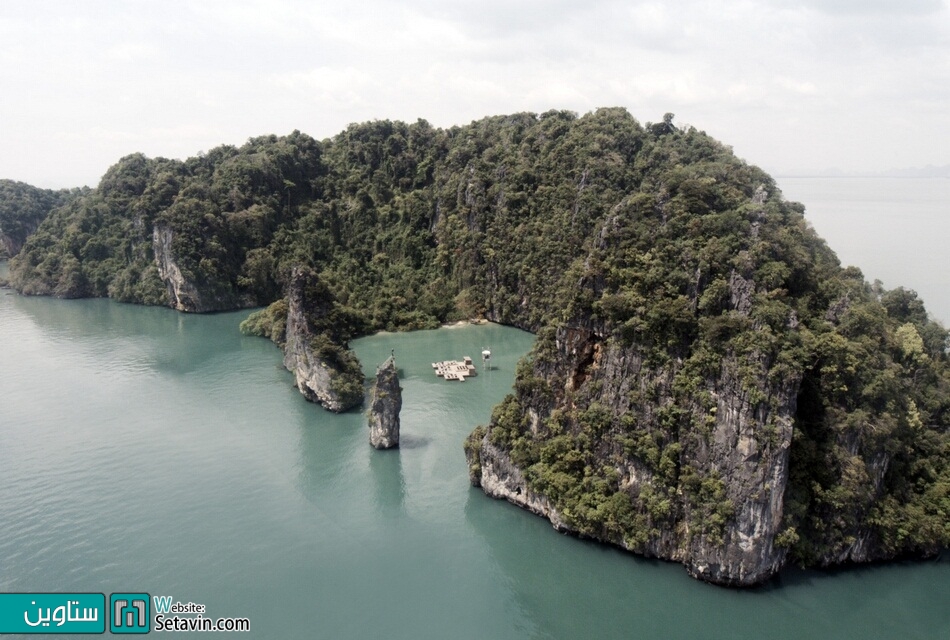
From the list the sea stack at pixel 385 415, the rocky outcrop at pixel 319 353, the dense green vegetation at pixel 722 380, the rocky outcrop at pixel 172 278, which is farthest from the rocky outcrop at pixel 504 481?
the rocky outcrop at pixel 172 278

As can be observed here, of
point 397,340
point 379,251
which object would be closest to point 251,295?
point 379,251

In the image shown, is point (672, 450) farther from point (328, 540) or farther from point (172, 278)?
point (172, 278)

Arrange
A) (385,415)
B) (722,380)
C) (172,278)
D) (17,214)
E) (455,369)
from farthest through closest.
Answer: (17,214), (172,278), (455,369), (385,415), (722,380)

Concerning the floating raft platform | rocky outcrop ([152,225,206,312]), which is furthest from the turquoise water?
rocky outcrop ([152,225,206,312])

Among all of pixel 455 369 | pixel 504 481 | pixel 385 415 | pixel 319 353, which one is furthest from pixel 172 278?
pixel 504 481

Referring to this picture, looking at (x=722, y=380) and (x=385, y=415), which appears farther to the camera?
(x=385, y=415)
